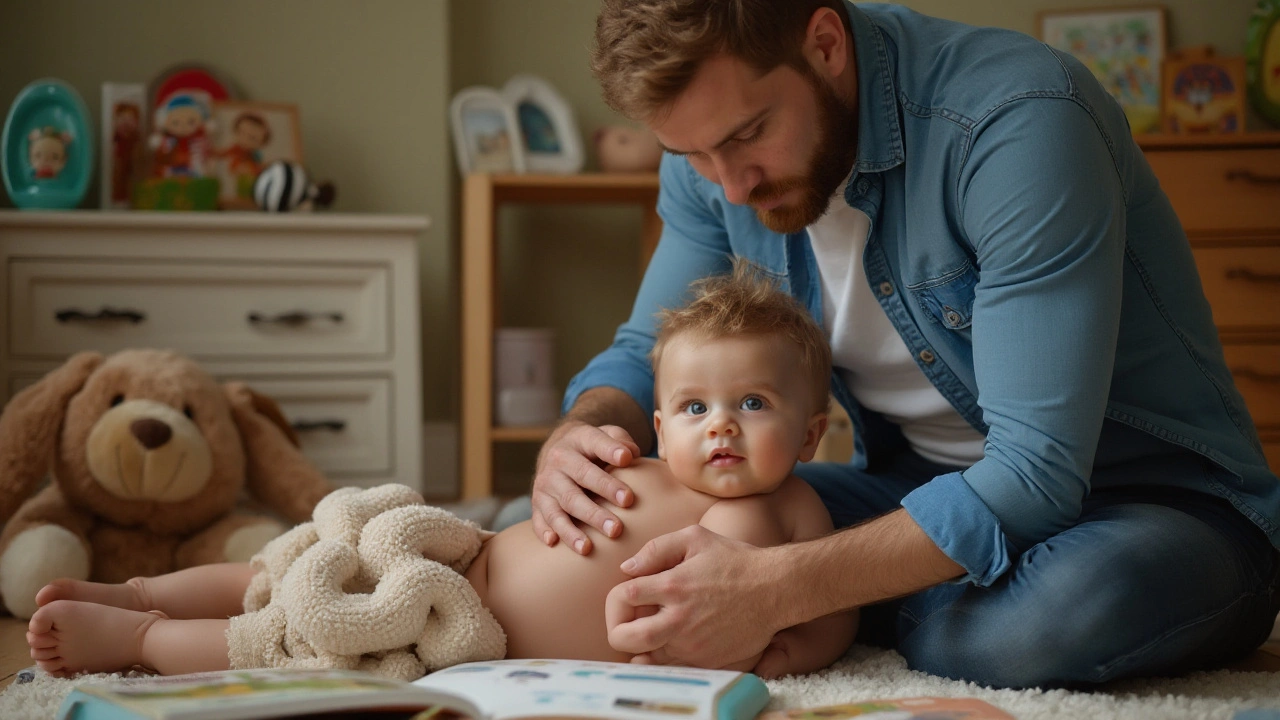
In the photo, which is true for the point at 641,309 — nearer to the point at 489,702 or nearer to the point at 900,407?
the point at 900,407

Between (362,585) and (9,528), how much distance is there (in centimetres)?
84

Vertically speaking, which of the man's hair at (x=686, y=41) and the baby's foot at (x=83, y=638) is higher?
the man's hair at (x=686, y=41)

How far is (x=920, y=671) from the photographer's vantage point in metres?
1.07

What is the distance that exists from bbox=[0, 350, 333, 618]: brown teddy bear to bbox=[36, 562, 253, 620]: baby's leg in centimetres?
43

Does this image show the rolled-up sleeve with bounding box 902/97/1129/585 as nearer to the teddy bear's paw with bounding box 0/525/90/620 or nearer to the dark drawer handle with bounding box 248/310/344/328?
the teddy bear's paw with bounding box 0/525/90/620

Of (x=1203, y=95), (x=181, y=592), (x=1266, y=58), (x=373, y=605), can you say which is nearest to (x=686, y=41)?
(x=373, y=605)

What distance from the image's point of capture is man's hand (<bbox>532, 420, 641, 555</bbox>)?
1048mm

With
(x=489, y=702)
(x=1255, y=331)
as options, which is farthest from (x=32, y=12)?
(x=1255, y=331)

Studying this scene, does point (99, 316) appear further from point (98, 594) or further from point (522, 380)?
point (98, 594)

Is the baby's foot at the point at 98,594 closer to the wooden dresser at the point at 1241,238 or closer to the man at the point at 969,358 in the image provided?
the man at the point at 969,358

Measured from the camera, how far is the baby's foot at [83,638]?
102 cm

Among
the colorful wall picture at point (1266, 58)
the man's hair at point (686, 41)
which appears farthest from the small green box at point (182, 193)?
the colorful wall picture at point (1266, 58)

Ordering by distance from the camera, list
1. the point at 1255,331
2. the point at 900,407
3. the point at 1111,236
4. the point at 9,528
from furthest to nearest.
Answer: the point at 1255,331
the point at 9,528
the point at 900,407
the point at 1111,236

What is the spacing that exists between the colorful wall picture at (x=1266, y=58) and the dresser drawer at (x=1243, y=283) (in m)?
0.58
